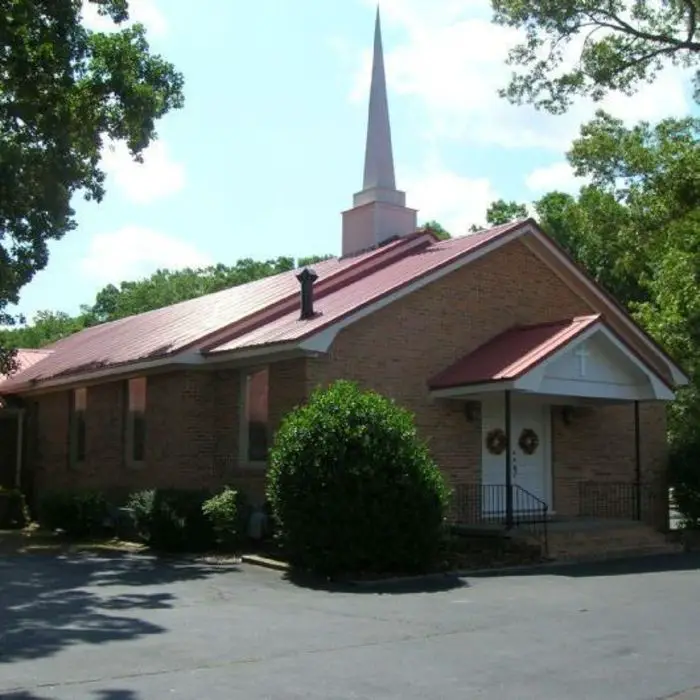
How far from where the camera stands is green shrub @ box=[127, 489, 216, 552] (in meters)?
16.3

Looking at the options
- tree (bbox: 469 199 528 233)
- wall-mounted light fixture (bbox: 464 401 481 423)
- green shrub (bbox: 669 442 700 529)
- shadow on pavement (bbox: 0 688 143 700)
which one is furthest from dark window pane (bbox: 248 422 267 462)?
tree (bbox: 469 199 528 233)

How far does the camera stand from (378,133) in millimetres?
24938

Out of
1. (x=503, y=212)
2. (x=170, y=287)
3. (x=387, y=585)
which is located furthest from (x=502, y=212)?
(x=387, y=585)

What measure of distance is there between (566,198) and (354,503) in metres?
40.1

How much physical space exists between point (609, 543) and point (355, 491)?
561 cm

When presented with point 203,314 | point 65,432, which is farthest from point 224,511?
point 65,432

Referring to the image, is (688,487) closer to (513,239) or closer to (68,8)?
(513,239)

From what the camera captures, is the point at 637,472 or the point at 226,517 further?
the point at 637,472

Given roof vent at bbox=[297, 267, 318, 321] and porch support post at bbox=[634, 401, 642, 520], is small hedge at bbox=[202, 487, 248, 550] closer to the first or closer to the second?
roof vent at bbox=[297, 267, 318, 321]

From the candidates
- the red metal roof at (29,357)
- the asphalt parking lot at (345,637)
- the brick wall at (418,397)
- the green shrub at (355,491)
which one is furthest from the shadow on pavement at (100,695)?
the red metal roof at (29,357)

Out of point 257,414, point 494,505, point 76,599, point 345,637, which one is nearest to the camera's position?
point 345,637

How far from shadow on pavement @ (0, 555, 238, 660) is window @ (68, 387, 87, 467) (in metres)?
7.39

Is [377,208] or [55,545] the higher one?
[377,208]

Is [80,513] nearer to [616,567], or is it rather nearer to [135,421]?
[135,421]
